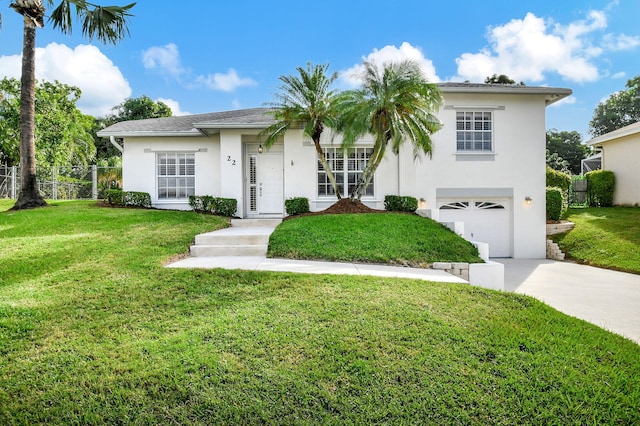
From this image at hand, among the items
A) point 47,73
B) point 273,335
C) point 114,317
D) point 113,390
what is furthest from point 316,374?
point 47,73

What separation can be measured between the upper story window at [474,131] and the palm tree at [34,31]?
1217 cm

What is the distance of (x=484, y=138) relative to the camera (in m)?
12.5

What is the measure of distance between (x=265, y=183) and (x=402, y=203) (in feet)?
16.8

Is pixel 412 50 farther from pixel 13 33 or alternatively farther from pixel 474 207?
pixel 13 33

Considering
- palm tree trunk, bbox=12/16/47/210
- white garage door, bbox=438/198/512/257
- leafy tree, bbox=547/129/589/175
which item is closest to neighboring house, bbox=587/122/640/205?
white garage door, bbox=438/198/512/257

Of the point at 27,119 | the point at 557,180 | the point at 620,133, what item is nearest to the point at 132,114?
the point at 27,119

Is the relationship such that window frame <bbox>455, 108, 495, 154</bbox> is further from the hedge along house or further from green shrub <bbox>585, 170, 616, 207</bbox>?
green shrub <bbox>585, 170, 616, 207</bbox>

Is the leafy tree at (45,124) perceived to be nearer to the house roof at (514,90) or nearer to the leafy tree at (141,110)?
the leafy tree at (141,110)

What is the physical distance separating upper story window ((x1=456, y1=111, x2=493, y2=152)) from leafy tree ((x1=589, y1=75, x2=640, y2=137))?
30536mm

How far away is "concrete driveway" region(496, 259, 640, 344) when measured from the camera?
5.15 meters

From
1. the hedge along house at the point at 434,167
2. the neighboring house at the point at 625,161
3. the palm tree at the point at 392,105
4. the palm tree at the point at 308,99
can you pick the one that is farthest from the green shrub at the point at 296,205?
the neighboring house at the point at 625,161

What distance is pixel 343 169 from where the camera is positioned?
12.6 meters

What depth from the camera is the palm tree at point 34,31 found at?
1130 cm

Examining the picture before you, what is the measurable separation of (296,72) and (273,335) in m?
9.52
